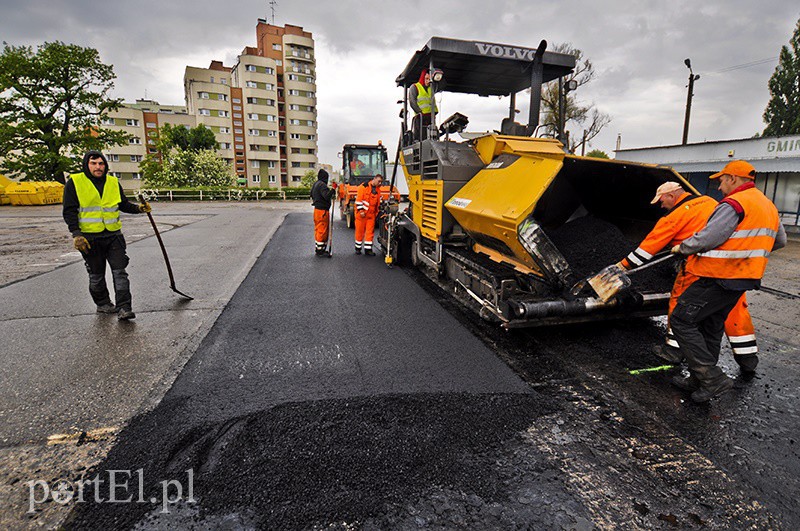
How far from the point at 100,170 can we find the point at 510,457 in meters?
4.56

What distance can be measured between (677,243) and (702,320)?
22.3 inches

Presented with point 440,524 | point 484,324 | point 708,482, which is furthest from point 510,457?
point 484,324

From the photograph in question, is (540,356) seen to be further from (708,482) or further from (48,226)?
(48,226)

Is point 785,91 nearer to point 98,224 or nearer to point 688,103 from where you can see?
point 688,103

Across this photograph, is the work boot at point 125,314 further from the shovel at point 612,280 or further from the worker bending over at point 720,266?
the worker bending over at point 720,266

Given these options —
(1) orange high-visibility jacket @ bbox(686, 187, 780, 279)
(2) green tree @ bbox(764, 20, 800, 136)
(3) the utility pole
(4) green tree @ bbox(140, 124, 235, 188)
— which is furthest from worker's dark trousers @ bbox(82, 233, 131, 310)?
(2) green tree @ bbox(764, 20, 800, 136)

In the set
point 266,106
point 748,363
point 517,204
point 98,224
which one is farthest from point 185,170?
point 748,363

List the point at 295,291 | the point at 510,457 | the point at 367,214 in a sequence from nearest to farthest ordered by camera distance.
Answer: the point at 510,457 < the point at 295,291 < the point at 367,214

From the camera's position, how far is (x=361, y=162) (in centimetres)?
1468

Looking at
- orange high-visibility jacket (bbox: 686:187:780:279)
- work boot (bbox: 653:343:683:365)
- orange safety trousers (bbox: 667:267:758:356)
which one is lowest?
work boot (bbox: 653:343:683:365)

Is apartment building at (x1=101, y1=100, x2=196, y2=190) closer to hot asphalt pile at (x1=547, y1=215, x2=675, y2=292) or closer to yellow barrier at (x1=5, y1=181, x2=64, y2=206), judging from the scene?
yellow barrier at (x1=5, y1=181, x2=64, y2=206)

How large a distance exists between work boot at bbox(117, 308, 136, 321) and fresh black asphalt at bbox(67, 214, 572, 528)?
0.86 meters

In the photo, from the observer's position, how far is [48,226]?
43.5 feet

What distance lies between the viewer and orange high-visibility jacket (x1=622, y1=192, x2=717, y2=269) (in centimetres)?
292
